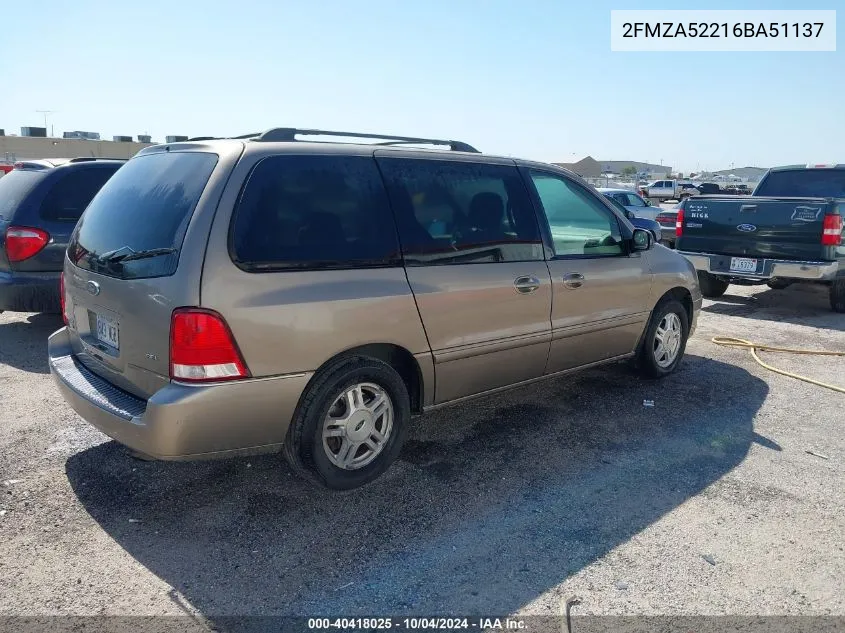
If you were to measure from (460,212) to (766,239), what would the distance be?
6014 mm

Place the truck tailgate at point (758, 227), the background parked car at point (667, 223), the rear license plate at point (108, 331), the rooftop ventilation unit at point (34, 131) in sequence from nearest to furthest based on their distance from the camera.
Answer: the rear license plate at point (108, 331) → the truck tailgate at point (758, 227) → the background parked car at point (667, 223) → the rooftop ventilation unit at point (34, 131)

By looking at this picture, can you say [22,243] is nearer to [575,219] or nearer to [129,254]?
[129,254]

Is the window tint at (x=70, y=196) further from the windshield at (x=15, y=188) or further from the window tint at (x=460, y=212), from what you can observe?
the window tint at (x=460, y=212)

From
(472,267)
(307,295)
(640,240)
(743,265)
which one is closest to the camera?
(307,295)

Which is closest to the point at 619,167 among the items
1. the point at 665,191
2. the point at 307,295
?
the point at 665,191

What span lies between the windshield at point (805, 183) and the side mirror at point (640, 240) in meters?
6.27

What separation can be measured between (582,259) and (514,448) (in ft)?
4.66

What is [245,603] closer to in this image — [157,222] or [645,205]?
[157,222]

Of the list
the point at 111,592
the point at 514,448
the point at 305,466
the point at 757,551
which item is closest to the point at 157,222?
the point at 305,466

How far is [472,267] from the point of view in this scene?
401cm

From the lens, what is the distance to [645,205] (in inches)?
792

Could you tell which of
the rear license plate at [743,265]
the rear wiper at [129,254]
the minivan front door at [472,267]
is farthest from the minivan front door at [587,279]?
the rear license plate at [743,265]

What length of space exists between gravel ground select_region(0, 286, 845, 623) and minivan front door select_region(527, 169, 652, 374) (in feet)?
1.72

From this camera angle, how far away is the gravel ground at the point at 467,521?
111 inches
